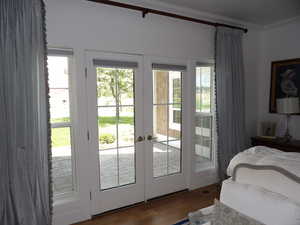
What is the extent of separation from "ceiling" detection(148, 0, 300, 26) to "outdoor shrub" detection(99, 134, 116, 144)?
73.7 inches

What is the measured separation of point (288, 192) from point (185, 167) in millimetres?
1982

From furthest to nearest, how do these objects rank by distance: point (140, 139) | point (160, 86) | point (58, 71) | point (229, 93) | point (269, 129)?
point (269, 129) < point (229, 93) < point (160, 86) < point (140, 139) < point (58, 71)

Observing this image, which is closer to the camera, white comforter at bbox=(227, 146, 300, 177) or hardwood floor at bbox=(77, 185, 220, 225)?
white comforter at bbox=(227, 146, 300, 177)

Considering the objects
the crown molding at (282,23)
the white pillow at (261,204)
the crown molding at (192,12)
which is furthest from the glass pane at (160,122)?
the crown molding at (282,23)

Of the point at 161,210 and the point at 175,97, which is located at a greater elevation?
the point at 175,97

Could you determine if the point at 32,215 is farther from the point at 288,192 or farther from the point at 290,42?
the point at 290,42

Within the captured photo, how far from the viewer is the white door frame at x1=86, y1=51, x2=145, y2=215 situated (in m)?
2.44

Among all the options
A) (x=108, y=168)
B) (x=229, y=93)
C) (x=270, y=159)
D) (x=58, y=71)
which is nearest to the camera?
(x=270, y=159)

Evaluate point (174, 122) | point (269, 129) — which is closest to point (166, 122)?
point (174, 122)

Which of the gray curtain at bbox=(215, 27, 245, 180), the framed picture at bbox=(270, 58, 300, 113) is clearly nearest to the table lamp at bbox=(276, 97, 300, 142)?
the framed picture at bbox=(270, 58, 300, 113)

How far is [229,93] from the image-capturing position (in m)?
3.26

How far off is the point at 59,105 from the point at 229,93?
2.48 meters

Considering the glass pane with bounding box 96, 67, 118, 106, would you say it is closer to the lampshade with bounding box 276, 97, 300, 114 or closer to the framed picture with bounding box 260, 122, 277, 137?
the lampshade with bounding box 276, 97, 300, 114

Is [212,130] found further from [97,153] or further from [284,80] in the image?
[97,153]
